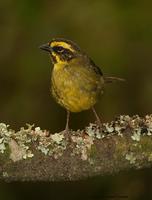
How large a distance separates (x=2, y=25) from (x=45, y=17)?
0.37m

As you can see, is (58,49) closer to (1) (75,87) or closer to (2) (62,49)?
(2) (62,49)

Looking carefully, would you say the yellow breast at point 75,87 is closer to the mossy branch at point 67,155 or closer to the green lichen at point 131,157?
the mossy branch at point 67,155

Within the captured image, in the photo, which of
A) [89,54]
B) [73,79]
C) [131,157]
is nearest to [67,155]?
[131,157]

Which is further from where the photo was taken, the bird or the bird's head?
the bird's head

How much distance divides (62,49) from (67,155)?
89 cm

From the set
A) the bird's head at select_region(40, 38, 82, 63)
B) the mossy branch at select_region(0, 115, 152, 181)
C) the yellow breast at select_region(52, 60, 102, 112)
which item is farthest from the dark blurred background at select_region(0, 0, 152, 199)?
the mossy branch at select_region(0, 115, 152, 181)

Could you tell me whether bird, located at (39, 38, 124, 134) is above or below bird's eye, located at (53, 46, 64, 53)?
below

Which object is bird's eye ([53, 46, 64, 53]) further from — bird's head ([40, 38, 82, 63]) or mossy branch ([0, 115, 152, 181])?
mossy branch ([0, 115, 152, 181])

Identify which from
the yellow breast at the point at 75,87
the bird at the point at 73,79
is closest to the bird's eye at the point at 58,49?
the bird at the point at 73,79

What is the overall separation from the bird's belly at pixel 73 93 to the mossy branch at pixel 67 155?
47 centimetres

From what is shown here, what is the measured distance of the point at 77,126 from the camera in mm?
5613

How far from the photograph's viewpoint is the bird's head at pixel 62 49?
431 cm

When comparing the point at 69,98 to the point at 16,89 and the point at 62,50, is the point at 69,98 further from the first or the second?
the point at 16,89

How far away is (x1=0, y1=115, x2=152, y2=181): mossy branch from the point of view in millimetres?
3564
